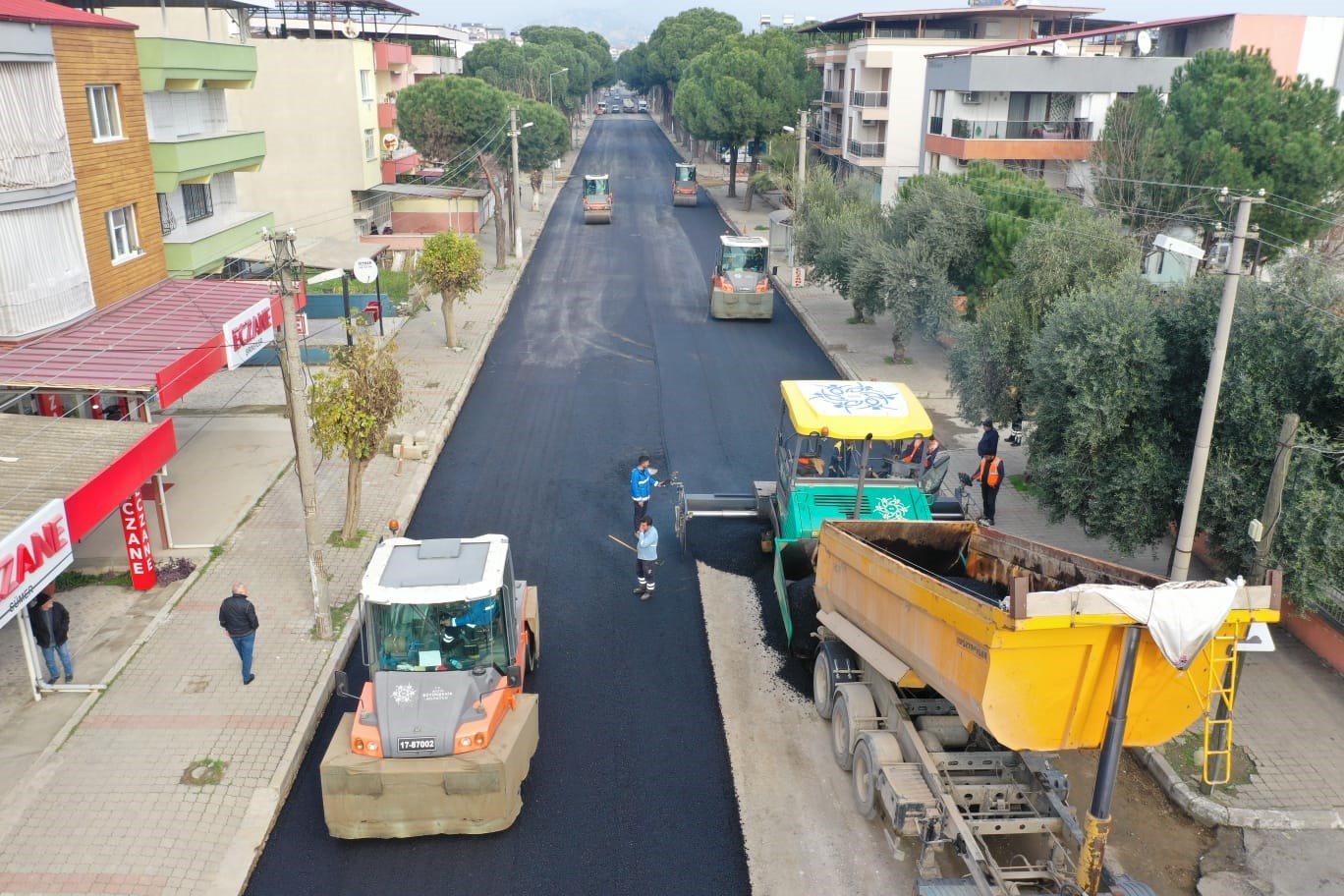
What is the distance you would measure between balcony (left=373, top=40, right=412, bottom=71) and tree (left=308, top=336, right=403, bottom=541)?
30.9 m

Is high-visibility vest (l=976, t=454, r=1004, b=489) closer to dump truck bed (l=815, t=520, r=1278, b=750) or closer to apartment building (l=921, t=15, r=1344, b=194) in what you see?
dump truck bed (l=815, t=520, r=1278, b=750)

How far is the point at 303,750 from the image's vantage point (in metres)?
11.1

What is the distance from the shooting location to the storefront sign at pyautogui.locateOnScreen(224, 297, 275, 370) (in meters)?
17.3

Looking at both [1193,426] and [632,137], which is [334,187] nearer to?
[1193,426]

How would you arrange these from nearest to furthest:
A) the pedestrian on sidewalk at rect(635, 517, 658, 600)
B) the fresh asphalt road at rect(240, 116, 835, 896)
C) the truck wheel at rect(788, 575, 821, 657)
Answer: the fresh asphalt road at rect(240, 116, 835, 896) → the truck wheel at rect(788, 575, 821, 657) → the pedestrian on sidewalk at rect(635, 517, 658, 600)

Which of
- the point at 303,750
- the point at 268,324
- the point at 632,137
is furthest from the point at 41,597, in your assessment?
the point at 632,137

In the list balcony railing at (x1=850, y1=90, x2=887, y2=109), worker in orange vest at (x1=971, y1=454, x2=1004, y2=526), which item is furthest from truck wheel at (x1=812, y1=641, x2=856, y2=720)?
balcony railing at (x1=850, y1=90, x2=887, y2=109)

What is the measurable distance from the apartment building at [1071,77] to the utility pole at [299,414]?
30172mm

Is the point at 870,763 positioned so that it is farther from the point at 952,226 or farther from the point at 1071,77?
the point at 1071,77

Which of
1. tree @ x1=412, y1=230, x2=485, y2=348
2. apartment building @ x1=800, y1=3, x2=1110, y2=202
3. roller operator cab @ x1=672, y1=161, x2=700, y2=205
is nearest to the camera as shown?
tree @ x1=412, y1=230, x2=485, y2=348

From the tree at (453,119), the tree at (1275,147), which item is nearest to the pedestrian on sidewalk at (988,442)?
the tree at (1275,147)

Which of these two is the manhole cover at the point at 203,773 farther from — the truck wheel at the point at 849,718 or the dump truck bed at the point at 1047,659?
the dump truck bed at the point at 1047,659

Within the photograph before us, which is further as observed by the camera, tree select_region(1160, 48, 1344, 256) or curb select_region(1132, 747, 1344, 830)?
tree select_region(1160, 48, 1344, 256)

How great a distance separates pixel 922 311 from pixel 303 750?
741 inches
